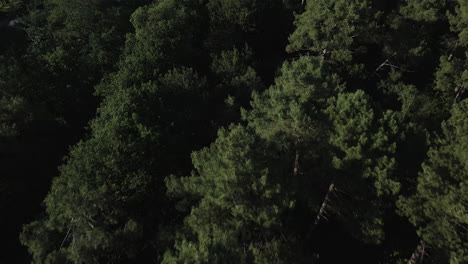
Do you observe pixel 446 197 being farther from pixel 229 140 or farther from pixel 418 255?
pixel 229 140

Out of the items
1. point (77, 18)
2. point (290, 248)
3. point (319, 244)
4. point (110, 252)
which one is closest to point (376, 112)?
point (290, 248)

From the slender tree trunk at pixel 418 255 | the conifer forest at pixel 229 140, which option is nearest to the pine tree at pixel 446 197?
the conifer forest at pixel 229 140

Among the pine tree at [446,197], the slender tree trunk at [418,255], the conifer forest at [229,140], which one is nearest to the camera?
the pine tree at [446,197]

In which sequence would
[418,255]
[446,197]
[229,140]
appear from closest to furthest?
[446,197] → [229,140] → [418,255]

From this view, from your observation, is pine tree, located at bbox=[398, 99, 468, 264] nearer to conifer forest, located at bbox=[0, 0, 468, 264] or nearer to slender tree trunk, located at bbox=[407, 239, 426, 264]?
conifer forest, located at bbox=[0, 0, 468, 264]

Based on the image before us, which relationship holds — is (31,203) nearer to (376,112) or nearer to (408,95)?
(376,112)

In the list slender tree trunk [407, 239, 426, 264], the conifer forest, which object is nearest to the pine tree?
the conifer forest

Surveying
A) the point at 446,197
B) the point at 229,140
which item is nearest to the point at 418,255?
the point at 446,197

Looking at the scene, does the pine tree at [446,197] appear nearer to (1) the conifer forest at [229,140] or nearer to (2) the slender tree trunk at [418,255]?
(1) the conifer forest at [229,140]

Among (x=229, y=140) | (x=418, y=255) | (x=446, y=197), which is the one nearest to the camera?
(x=446, y=197)
